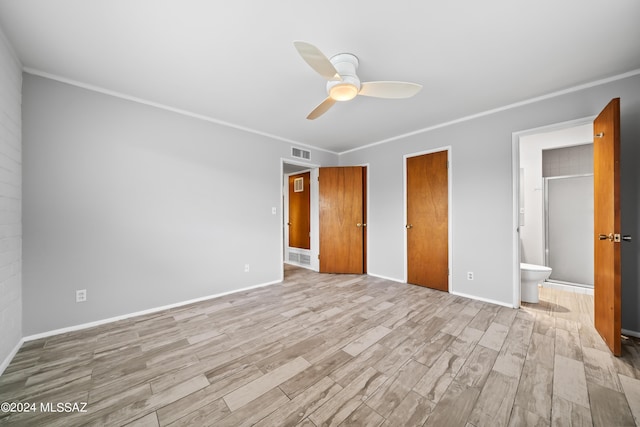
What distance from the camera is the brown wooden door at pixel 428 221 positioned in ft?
11.3

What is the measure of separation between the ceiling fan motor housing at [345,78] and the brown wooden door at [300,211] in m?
3.31

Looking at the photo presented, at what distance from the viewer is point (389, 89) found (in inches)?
76.4

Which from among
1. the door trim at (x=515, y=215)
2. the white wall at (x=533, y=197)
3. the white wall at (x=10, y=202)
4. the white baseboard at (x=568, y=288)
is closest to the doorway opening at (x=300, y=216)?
the door trim at (x=515, y=215)

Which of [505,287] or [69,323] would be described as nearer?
[69,323]

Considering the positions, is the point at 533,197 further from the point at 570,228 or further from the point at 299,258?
the point at 299,258

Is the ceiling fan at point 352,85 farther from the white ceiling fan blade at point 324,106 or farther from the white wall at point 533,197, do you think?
the white wall at point 533,197

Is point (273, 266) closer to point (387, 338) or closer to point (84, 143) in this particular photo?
point (387, 338)

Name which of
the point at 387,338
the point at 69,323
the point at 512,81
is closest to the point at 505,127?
the point at 512,81

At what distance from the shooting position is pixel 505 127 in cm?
292

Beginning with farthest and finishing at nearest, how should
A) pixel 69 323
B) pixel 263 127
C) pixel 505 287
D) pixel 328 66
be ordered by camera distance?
pixel 263 127 → pixel 505 287 → pixel 69 323 → pixel 328 66

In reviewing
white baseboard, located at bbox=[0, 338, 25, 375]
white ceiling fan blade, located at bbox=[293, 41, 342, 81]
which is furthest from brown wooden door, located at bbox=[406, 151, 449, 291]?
white baseboard, located at bbox=[0, 338, 25, 375]

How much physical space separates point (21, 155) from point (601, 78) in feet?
18.1

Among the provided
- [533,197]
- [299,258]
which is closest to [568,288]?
[533,197]

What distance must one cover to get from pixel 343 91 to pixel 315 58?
46 cm
